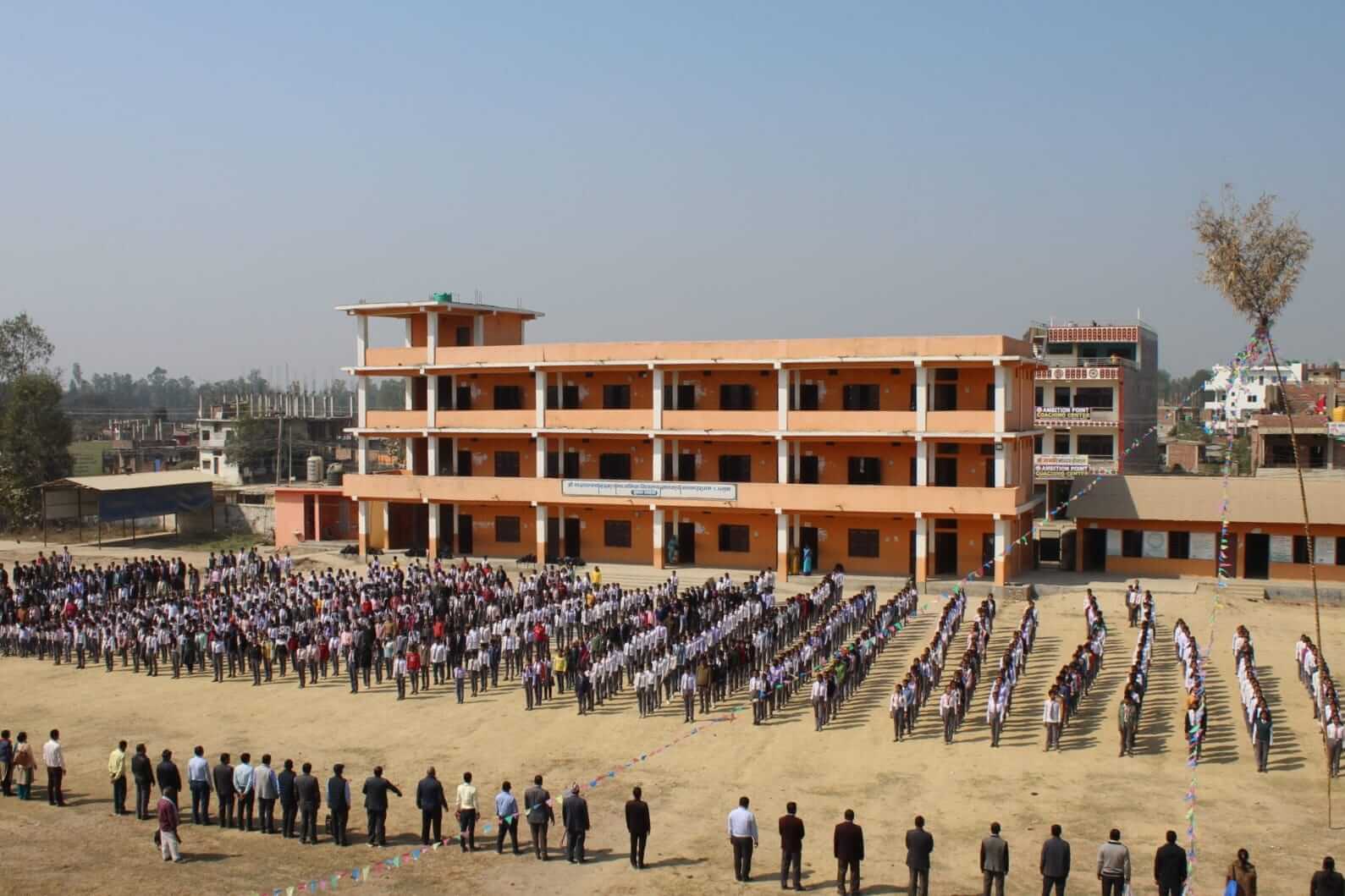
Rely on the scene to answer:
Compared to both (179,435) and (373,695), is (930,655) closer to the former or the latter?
(373,695)

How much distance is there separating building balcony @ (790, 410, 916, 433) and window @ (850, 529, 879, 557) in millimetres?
3167

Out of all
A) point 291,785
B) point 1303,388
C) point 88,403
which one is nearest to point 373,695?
point 291,785

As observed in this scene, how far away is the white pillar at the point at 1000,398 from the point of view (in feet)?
103

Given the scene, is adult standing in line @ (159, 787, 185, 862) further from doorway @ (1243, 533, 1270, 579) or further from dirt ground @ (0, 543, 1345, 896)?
doorway @ (1243, 533, 1270, 579)

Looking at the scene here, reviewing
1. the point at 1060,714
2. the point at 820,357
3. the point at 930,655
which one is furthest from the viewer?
the point at 820,357

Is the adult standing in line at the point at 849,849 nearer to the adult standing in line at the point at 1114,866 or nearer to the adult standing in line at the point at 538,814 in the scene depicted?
the adult standing in line at the point at 1114,866

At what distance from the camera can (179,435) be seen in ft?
306

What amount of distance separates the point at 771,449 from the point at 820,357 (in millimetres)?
3695

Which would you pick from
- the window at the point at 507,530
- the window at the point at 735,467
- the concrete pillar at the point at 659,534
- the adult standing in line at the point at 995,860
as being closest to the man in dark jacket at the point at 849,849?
the adult standing in line at the point at 995,860

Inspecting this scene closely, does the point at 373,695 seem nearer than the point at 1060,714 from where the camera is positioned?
No

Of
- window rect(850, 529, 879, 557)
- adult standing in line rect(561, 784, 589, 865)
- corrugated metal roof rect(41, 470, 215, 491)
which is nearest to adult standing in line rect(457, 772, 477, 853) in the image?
adult standing in line rect(561, 784, 589, 865)

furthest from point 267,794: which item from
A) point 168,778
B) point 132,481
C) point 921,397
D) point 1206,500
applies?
point 132,481

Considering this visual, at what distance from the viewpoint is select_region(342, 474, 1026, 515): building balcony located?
3177 centimetres

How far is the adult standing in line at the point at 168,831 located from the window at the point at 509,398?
2535 centimetres
